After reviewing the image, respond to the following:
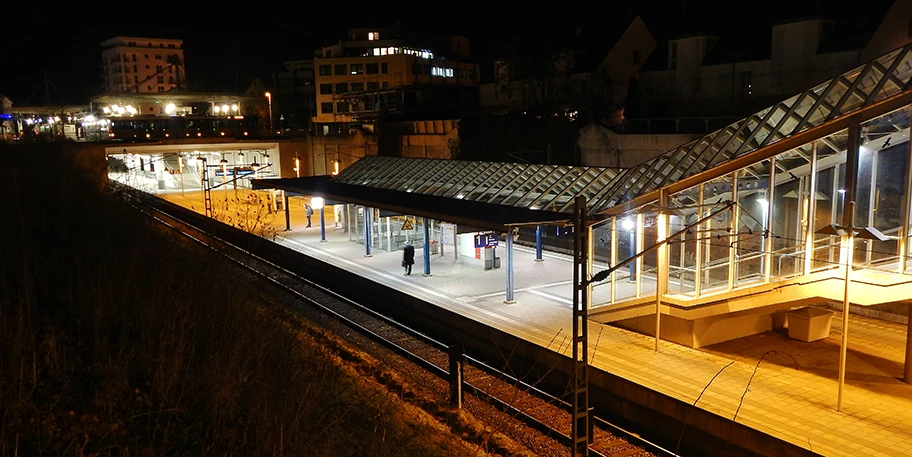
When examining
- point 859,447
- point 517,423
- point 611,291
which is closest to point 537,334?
point 611,291

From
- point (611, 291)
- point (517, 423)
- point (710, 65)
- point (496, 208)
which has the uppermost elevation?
point (710, 65)

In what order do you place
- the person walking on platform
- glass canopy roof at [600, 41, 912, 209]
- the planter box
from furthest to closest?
the person walking on platform, the planter box, glass canopy roof at [600, 41, 912, 209]

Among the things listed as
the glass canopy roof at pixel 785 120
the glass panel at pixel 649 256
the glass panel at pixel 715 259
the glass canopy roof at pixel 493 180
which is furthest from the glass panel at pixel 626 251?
the glass panel at pixel 715 259

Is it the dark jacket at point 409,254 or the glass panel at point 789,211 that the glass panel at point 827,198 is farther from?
the dark jacket at point 409,254

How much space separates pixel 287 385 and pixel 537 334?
7620 mm

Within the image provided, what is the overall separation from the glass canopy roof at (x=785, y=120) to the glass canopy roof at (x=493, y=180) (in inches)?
116

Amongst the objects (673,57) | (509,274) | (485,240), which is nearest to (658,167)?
(509,274)

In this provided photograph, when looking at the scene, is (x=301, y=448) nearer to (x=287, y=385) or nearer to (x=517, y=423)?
(x=287, y=385)

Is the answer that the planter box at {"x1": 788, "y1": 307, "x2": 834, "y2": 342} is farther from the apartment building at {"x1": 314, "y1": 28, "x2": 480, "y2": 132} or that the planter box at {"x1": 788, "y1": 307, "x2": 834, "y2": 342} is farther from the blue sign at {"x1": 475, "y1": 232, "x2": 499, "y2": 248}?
the apartment building at {"x1": 314, "y1": 28, "x2": 480, "y2": 132}

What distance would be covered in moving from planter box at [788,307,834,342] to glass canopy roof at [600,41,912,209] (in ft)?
15.0

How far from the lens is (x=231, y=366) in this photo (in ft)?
30.9

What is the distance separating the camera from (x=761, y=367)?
1393 cm

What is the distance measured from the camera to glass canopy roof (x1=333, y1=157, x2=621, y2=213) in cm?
2197

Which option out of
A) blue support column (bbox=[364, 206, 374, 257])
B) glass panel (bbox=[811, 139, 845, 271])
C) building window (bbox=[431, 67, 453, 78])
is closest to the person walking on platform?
blue support column (bbox=[364, 206, 374, 257])
